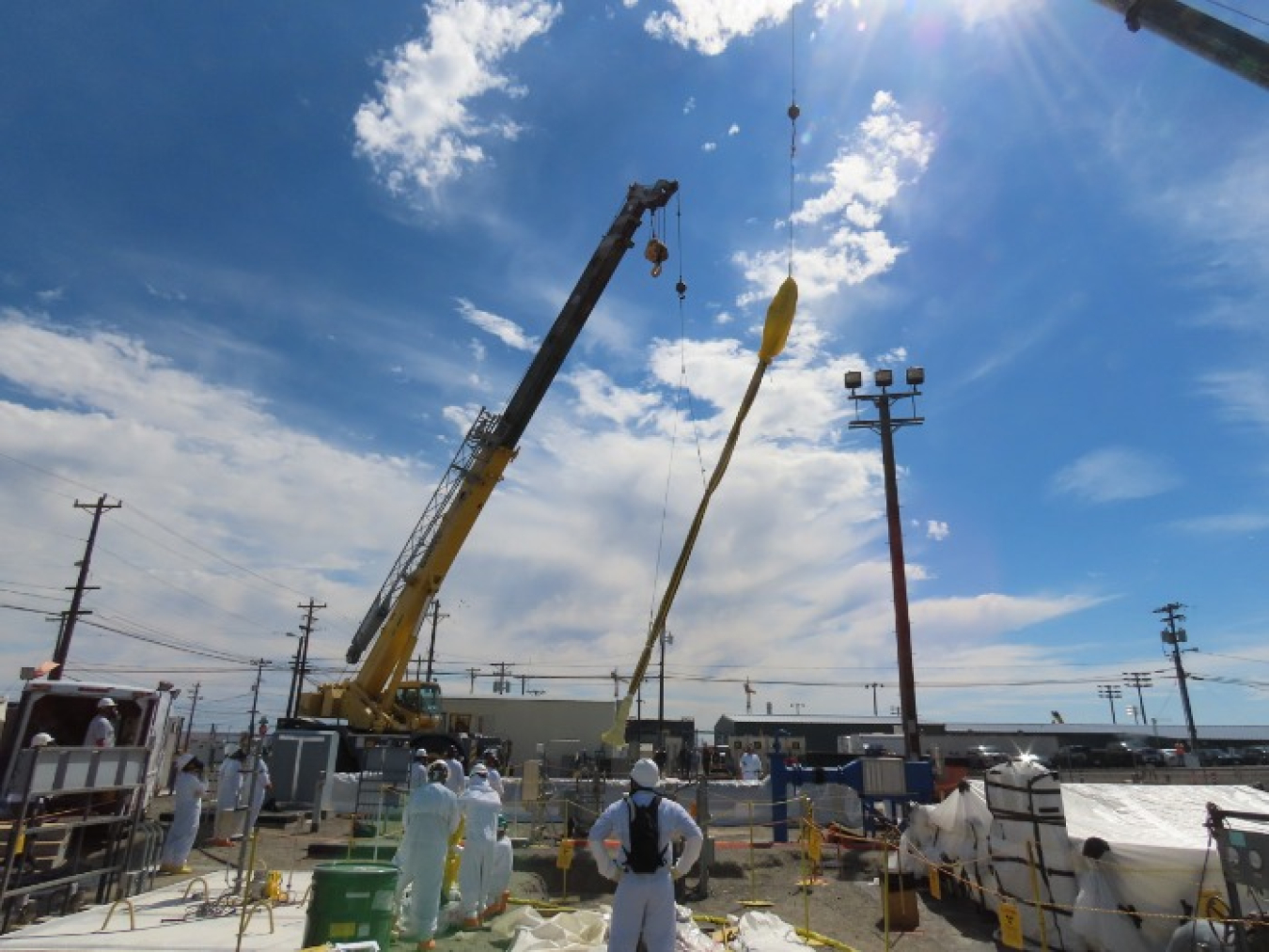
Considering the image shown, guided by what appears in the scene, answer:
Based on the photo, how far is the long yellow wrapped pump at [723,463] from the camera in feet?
33.0

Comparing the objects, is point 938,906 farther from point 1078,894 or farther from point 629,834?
point 629,834

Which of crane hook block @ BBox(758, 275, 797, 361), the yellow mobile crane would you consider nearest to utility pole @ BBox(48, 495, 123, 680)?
the yellow mobile crane

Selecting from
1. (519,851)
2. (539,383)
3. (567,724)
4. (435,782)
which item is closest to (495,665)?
(567,724)

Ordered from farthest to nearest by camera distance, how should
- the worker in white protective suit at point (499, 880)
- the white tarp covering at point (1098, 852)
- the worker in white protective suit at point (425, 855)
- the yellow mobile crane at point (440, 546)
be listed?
the yellow mobile crane at point (440, 546) → the worker in white protective suit at point (499, 880) → the white tarp covering at point (1098, 852) → the worker in white protective suit at point (425, 855)

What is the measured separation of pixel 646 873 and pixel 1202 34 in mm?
13951

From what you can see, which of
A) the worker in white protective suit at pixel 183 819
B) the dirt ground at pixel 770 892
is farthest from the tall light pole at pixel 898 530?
the worker in white protective suit at pixel 183 819

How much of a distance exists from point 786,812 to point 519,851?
6.49 metres

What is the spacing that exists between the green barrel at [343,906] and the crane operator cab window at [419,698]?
17.9 meters

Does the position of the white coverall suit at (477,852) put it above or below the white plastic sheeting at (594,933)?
above

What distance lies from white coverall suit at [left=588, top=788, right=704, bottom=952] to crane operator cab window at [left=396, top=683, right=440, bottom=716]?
1905 centimetres

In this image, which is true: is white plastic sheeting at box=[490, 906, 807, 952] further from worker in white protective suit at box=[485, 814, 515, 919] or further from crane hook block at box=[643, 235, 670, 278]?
crane hook block at box=[643, 235, 670, 278]

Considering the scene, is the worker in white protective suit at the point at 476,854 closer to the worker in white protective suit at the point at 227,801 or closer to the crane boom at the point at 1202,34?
the worker in white protective suit at the point at 227,801

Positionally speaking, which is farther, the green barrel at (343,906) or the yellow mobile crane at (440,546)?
the yellow mobile crane at (440,546)

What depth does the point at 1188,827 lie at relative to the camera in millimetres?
8695
